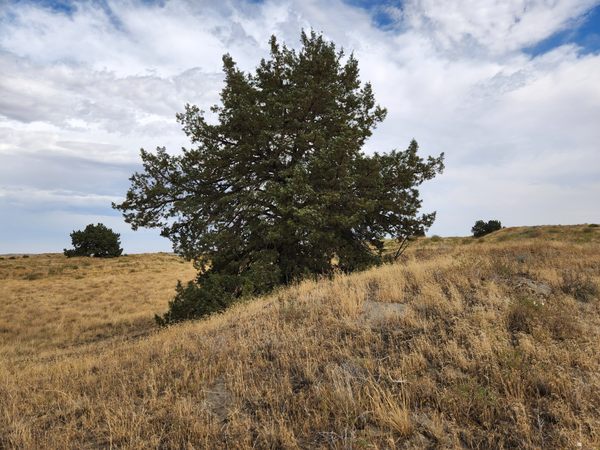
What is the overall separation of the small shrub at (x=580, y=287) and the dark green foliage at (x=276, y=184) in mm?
6872

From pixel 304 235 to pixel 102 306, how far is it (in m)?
18.7

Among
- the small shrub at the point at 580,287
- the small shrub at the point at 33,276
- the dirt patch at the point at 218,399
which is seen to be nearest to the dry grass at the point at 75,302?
the small shrub at the point at 33,276

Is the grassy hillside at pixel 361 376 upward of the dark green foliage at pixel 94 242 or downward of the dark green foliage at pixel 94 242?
downward

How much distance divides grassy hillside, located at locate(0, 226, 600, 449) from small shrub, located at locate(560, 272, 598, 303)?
0.05 metres

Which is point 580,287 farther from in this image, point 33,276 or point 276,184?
point 33,276

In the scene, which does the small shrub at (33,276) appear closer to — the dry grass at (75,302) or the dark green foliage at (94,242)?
the dry grass at (75,302)

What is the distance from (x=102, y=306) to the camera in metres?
26.0

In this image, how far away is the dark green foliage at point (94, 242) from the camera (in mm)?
55281

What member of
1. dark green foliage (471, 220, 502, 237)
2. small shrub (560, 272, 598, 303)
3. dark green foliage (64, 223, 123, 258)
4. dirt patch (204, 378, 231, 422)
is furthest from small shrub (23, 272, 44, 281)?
dark green foliage (471, 220, 502, 237)

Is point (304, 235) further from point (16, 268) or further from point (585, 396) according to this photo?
point (16, 268)

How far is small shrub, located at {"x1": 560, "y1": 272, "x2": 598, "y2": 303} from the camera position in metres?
8.41

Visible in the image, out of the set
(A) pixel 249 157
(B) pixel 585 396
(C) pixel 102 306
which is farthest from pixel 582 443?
(C) pixel 102 306

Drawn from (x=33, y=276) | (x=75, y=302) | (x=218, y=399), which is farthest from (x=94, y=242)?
(x=218, y=399)

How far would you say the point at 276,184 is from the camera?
14.4m
